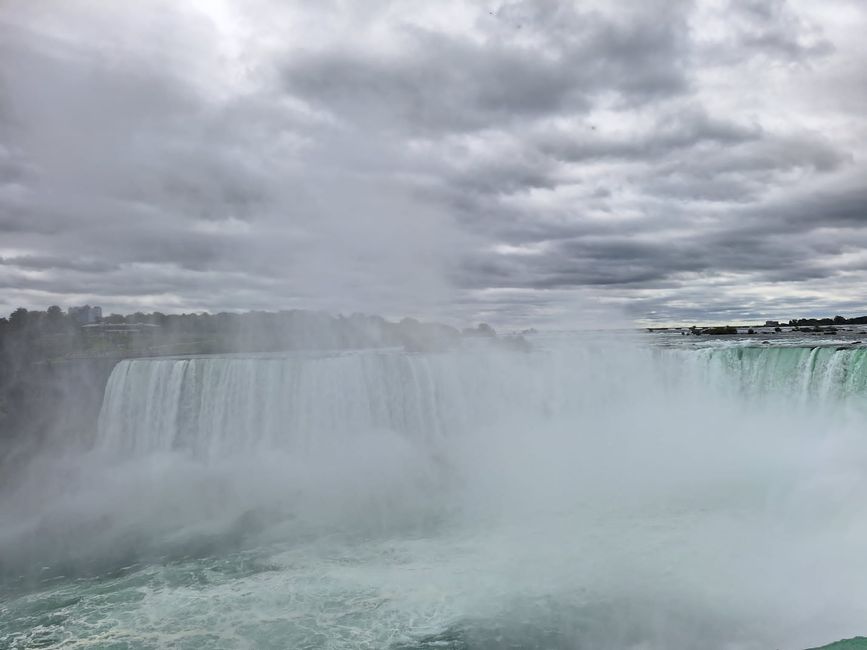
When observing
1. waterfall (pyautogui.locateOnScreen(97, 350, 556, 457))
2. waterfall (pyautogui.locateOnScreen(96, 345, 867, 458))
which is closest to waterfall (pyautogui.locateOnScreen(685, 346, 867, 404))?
waterfall (pyautogui.locateOnScreen(96, 345, 867, 458))

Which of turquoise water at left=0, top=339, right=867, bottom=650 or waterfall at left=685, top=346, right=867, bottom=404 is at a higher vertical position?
waterfall at left=685, top=346, right=867, bottom=404

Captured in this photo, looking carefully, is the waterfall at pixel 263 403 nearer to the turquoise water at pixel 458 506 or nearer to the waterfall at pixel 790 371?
the turquoise water at pixel 458 506

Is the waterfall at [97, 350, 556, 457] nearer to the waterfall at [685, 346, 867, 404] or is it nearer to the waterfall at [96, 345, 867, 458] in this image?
the waterfall at [96, 345, 867, 458]

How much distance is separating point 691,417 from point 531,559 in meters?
12.8

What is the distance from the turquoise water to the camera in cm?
1082

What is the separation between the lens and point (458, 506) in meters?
18.5

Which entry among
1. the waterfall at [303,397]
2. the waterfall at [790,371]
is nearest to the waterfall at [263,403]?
the waterfall at [303,397]

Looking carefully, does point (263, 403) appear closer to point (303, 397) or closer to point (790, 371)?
point (303, 397)

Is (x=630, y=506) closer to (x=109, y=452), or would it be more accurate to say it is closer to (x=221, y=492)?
(x=221, y=492)

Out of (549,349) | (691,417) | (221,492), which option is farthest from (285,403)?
(691,417)

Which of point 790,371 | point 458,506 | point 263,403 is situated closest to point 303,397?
point 263,403

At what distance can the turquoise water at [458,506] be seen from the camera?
1082cm

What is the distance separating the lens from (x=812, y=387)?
2025 cm

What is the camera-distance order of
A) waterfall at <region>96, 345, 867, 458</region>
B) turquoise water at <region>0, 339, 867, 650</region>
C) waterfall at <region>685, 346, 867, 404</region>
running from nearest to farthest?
turquoise water at <region>0, 339, 867, 650</region>, waterfall at <region>685, 346, 867, 404</region>, waterfall at <region>96, 345, 867, 458</region>
